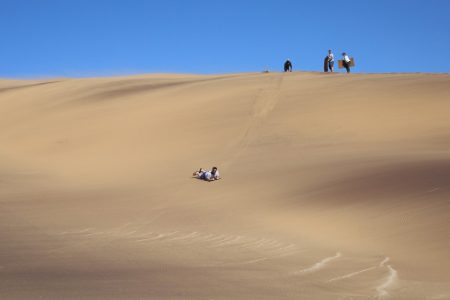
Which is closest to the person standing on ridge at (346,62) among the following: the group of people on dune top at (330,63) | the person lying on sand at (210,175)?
the group of people on dune top at (330,63)

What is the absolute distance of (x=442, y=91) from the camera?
20641 mm

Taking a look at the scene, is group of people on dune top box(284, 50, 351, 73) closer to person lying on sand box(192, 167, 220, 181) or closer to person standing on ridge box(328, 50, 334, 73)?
person standing on ridge box(328, 50, 334, 73)

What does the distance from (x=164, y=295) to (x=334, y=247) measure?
332cm

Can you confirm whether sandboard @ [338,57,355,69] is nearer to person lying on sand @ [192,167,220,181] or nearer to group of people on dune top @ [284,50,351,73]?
group of people on dune top @ [284,50,351,73]

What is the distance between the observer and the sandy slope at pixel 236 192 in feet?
19.5

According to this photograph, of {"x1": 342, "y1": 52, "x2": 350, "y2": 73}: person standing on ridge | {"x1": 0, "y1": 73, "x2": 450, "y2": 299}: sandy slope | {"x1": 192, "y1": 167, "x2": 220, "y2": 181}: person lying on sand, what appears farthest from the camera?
{"x1": 342, "y1": 52, "x2": 350, "y2": 73}: person standing on ridge

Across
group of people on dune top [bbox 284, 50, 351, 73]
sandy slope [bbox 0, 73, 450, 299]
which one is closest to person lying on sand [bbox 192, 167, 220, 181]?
sandy slope [bbox 0, 73, 450, 299]

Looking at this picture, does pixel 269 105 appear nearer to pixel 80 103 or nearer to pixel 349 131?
pixel 349 131

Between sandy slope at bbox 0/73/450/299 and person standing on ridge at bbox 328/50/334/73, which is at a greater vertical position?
person standing on ridge at bbox 328/50/334/73

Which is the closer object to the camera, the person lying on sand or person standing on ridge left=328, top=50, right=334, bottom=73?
the person lying on sand

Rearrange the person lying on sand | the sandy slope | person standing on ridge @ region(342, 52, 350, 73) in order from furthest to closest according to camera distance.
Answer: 1. person standing on ridge @ region(342, 52, 350, 73)
2. the person lying on sand
3. the sandy slope

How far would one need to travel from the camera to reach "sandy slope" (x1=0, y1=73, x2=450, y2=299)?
234 inches

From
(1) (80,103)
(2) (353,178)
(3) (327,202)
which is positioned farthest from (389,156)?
(1) (80,103)

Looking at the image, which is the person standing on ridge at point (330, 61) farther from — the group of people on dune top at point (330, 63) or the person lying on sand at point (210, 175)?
the person lying on sand at point (210, 175)
